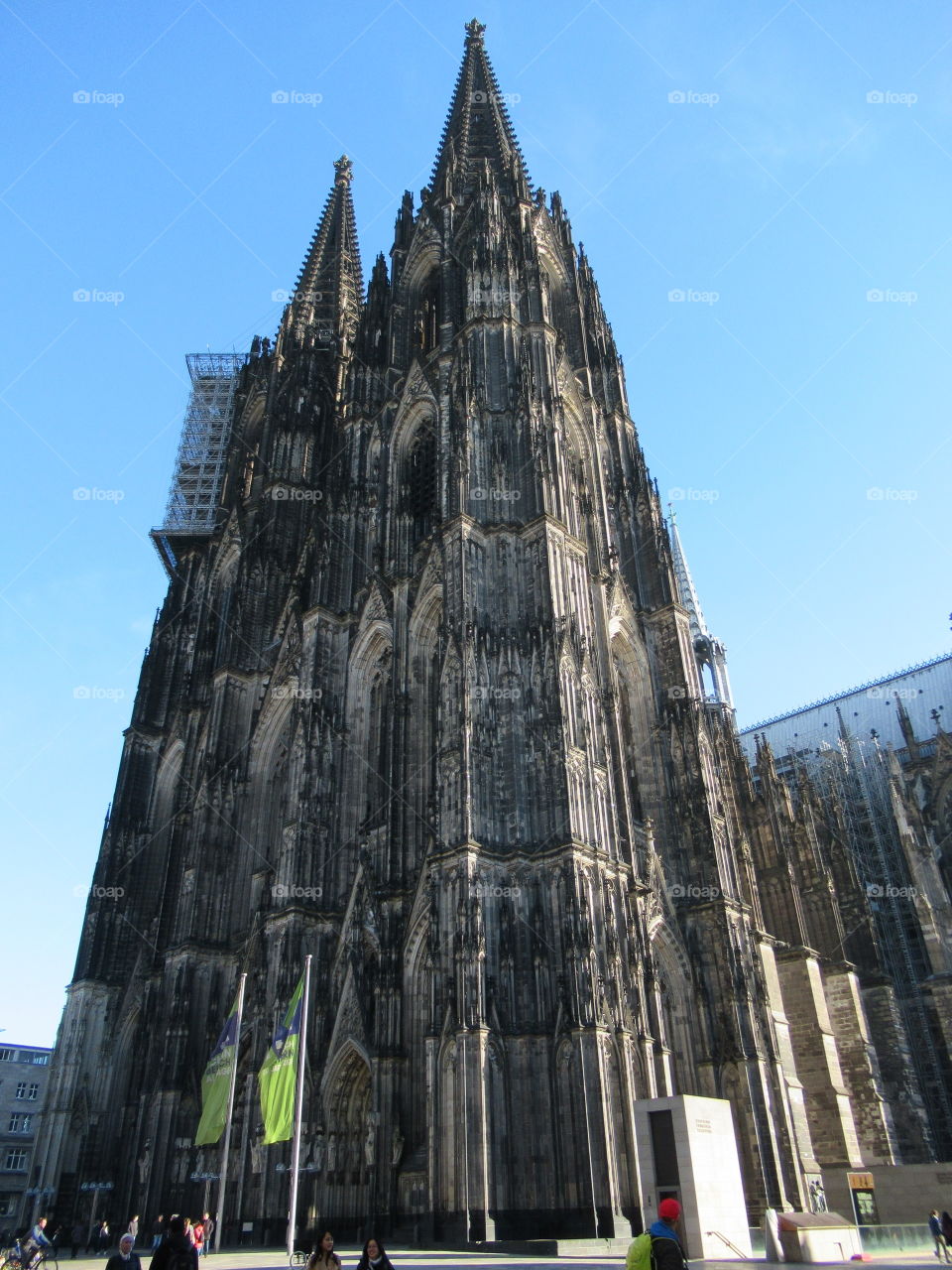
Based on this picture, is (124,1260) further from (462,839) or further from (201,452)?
(201,452)

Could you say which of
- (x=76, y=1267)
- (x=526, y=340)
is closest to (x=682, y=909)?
(x=76, y=1267)

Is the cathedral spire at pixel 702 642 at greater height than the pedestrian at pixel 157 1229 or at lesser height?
greater

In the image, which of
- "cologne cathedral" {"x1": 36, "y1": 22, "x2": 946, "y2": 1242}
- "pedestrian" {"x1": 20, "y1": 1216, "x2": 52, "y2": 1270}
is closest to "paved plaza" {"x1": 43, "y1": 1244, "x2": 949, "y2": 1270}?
"cologne cathedral" {"x1": 36, "y1": 22, "x2": 946, "y2": 1242}

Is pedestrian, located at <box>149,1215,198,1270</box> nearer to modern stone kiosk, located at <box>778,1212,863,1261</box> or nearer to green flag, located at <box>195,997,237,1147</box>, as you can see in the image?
modern stone kiosk, located at <box>778,1212,863,1261</box>

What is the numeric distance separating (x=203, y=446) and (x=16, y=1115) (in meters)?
42.9

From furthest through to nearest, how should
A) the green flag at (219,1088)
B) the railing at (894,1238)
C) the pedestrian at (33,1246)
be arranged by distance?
the green flag at (219,1088) → the railing at (894,1238) → the pedestrian at (33,1246)

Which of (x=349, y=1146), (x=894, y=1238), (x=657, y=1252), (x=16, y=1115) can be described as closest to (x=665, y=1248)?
(x=657, y=1252)

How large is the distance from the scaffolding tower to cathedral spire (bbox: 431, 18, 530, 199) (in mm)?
20218

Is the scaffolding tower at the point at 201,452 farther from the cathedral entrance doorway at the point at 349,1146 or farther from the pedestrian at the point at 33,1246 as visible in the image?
the pedestrian at the point at 33,1246

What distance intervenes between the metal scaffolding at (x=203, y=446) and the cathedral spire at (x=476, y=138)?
20196 millimetres

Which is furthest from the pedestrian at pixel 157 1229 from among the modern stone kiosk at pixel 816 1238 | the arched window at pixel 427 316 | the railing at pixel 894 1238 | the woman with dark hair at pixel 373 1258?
the arched window at pixel 427 316

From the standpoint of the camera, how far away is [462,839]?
23906 mm

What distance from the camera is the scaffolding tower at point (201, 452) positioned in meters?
54.4

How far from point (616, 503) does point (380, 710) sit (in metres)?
12.9
